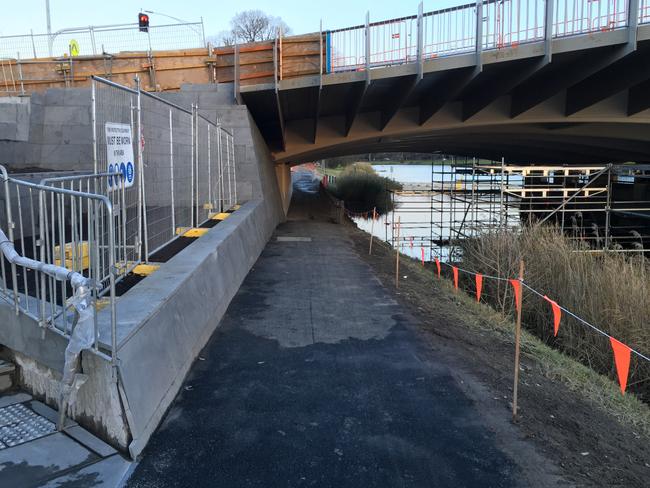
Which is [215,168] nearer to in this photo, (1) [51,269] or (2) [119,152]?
(2) [119,152]

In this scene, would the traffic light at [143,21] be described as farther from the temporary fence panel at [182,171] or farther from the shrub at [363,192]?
the shrub at [363,192]

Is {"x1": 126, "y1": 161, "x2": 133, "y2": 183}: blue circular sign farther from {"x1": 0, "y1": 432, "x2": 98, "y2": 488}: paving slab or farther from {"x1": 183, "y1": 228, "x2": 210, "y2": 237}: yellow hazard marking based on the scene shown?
{"x1": 0, "y1": 432, "x2": 98, "y2": 488}: paving slab

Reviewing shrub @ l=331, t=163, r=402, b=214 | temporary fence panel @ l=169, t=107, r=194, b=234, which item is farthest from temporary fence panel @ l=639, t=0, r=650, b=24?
shrub @ l=331, t=163, r=402, b=214

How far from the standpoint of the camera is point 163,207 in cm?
910

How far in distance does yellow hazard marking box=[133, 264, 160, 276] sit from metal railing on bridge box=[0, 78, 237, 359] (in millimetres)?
85

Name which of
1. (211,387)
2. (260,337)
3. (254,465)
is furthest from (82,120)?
(254,465)

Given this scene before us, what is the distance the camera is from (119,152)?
257 inches

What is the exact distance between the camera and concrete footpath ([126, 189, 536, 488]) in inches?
161

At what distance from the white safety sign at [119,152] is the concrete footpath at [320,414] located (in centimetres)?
217

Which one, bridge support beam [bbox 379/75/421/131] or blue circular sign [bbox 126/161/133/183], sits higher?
bridge support beam [bbox 379/75/421/131]

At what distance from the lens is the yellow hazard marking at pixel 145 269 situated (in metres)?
7.10

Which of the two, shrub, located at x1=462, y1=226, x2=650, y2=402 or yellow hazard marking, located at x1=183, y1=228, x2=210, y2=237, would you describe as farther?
yellow hazard marking, located at x1=183, y1=228, x2=210, y2=237

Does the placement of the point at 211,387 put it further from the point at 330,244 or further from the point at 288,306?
the point at 330,244

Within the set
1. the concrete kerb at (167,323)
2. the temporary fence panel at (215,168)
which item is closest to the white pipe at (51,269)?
the concrete kerb at (167,323)
